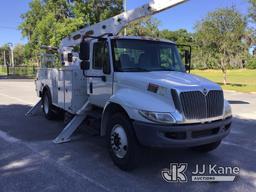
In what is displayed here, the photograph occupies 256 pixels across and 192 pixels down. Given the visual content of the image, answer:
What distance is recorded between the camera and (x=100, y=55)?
6.36 meters

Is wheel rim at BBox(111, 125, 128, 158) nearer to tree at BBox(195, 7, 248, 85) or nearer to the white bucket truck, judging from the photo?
the white bucket truck

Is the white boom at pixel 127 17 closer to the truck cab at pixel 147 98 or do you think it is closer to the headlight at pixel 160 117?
the truck cab at pixel 147 98

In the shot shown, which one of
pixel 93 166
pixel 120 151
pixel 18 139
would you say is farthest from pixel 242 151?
pixel 18 139

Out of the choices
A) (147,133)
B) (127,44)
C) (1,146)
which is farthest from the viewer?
(1,146)

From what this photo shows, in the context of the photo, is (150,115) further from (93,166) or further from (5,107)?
(5,107)

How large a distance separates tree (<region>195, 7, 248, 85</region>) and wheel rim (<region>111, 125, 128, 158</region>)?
21913 mm

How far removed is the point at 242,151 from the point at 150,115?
2.80 m

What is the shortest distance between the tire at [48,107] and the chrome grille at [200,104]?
5.52 m

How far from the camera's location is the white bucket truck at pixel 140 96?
4.80m

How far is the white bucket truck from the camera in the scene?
4.80 m

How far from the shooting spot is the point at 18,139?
7.18 m

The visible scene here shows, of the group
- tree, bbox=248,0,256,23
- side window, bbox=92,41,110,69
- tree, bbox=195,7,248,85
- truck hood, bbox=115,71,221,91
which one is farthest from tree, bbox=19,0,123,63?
truck hood, bbox=115,71,221,91

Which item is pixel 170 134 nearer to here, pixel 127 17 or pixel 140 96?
pixel 140 96

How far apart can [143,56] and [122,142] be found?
72.0 inches
